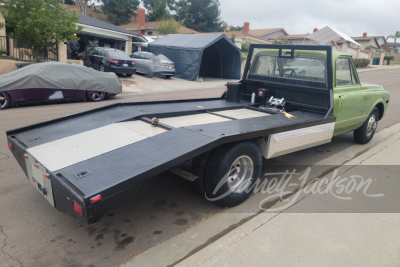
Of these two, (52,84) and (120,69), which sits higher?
(120,69)

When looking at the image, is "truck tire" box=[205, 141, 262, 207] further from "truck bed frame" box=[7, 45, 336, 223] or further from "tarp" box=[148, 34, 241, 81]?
"tarp" box=[148, 34, 241, 81]

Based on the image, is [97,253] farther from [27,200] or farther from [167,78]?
[167,78]

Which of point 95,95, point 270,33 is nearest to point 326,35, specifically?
point 95,95

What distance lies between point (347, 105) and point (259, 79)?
1708 millimetres

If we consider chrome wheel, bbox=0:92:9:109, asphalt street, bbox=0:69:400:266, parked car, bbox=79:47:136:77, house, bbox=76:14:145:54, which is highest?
house, bbox=76:14:145:54

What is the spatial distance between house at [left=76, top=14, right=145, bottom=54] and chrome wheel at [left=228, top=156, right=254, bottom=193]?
22.1 meters

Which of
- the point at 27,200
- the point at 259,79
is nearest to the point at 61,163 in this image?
the point at 27,200

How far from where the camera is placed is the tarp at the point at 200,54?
20219 mm

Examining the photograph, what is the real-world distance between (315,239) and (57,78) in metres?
9.63

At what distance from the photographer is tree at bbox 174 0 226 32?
5922 cm

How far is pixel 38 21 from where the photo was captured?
15.1 m

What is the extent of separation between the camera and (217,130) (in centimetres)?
382

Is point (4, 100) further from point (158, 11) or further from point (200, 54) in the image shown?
point (158, 11)

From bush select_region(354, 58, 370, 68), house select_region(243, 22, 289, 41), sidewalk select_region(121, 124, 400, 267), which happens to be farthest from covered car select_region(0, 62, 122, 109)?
house select_region(243, 22, 289, 41)
